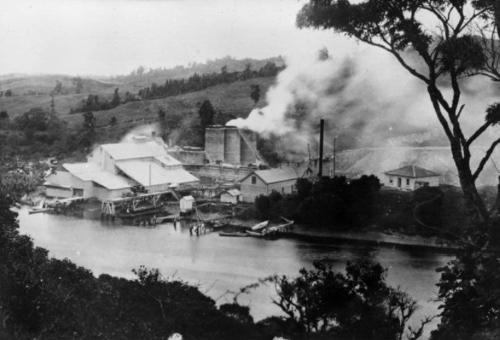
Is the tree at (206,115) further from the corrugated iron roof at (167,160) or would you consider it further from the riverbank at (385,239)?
the riverbank at (385,239)

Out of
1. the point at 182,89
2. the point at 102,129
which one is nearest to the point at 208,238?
the point at 102,129

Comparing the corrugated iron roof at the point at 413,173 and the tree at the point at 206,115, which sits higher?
the tree at the point at 206,115

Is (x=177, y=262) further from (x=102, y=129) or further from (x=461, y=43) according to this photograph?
(x=102, y=129)

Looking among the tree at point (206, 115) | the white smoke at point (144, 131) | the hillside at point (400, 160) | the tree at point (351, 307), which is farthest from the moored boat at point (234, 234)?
the tree at point (206, 115)

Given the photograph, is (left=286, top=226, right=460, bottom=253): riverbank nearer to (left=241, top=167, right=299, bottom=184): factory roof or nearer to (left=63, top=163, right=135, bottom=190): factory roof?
(left=241, top=167, right=299, bottom=184): factory roof

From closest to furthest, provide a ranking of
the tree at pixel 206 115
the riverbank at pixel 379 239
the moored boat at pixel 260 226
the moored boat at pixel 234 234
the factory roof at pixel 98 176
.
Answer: the riverbank at pixel 379 239, the moored boat at pixel 234 234, the moored boat at pixel 260 226, the factory roof at pixel 98 176, the tree at pixel 206 115

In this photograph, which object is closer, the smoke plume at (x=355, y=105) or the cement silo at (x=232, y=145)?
the cement silo at (x=232, y=145)
